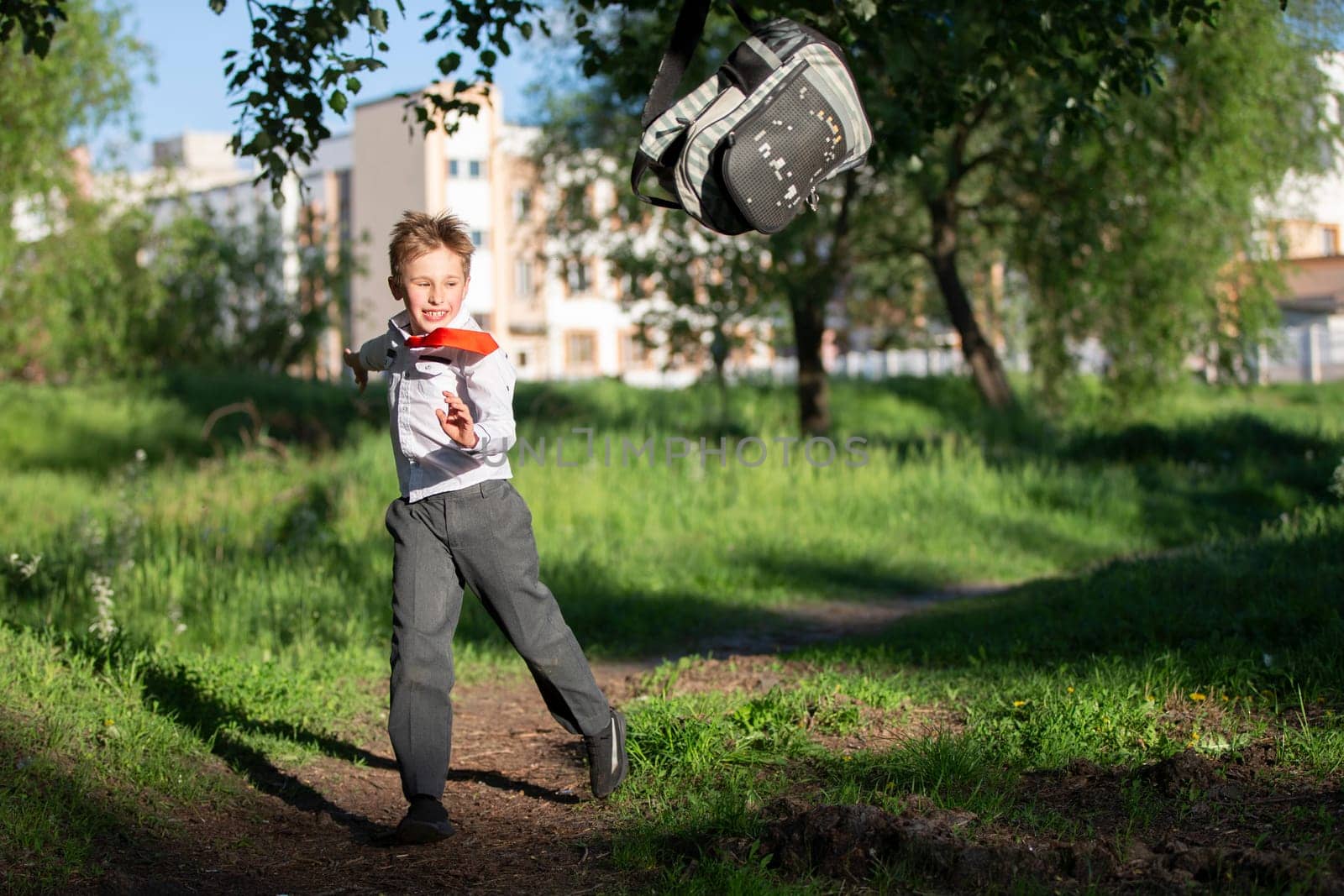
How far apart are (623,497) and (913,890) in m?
8.39

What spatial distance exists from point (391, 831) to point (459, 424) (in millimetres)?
1387

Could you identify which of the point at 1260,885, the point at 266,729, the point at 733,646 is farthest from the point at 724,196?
the point at 733,646

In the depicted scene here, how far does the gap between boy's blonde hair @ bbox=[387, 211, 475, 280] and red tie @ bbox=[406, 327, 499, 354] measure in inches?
8.4

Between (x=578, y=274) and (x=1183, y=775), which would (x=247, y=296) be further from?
(x=1183, y=775)

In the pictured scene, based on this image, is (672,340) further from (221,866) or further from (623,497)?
(221,866)

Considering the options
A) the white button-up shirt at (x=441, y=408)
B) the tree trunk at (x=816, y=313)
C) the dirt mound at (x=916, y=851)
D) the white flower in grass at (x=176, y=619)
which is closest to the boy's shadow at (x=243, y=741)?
the white flower in grass at (x=176, y=619)

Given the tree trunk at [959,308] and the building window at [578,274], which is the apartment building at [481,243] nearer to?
the building window at [578,274]

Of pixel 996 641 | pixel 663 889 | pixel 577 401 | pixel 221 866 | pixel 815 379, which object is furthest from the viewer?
pixel 577 401

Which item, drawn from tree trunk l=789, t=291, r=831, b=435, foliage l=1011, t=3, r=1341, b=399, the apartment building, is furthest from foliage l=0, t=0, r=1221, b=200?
the apartment building

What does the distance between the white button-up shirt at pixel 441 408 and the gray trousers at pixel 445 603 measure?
5 cm

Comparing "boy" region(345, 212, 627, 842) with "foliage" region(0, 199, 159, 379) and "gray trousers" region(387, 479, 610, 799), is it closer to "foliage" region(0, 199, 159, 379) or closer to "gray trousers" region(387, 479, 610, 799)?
"gray trousers" region(387, 479, 610, 799)

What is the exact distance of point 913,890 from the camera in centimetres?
330

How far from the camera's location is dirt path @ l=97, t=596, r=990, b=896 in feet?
12.6

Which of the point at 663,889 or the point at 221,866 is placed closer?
the point at 663,889
